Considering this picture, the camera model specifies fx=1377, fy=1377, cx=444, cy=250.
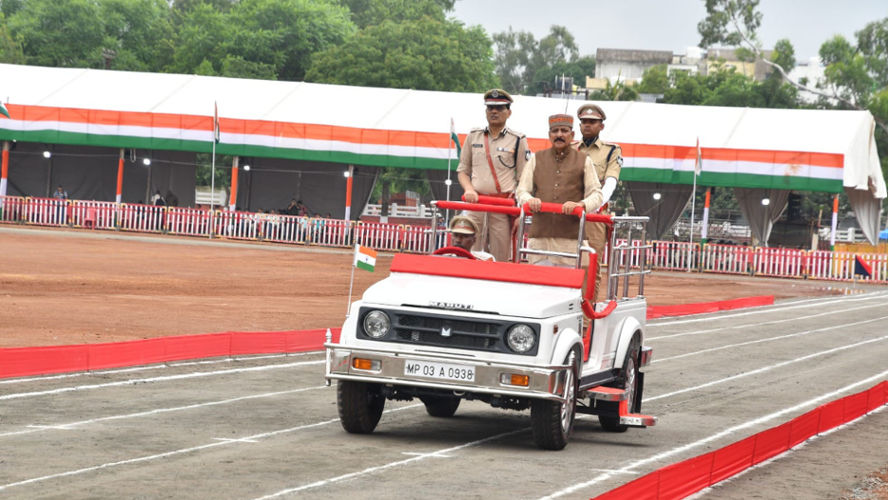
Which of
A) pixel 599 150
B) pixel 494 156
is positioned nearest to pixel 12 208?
pixel 494 156

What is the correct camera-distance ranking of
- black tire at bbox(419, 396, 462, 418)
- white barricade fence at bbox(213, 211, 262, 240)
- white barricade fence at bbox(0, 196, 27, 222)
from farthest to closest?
white barricade fence at bbox(0, 196, 27, 222) → white barricade fence at bbox(213, 211, 262, 240) → black tire at bbox(419, 396, 462, 418)

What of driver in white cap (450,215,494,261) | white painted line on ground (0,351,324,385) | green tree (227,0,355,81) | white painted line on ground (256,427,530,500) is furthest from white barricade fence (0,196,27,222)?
white painted line on ground (256,427,530,500)

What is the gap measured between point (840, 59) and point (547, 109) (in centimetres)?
4848

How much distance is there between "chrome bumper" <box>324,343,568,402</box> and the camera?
10.2 metres

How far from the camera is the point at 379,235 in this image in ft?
166

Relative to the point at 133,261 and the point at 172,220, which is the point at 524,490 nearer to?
the point at 133,261

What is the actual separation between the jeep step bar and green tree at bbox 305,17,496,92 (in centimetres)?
6936

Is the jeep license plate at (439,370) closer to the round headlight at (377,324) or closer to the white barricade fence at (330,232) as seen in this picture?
the round headlight at (377,324)

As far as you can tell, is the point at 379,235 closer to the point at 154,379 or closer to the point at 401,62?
the point at 401,62

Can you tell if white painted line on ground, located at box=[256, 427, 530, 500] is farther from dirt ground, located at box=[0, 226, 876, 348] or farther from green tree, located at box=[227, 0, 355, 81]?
green tree, located at box=[227, 0, 355, 81]

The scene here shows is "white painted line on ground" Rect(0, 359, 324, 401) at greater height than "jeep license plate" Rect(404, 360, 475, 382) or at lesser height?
lesser

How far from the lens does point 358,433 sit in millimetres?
11281

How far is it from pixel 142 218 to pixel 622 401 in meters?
42.0

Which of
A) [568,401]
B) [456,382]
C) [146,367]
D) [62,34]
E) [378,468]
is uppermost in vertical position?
[62,34]
